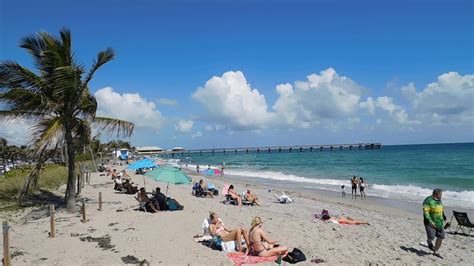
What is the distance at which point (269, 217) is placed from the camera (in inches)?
480

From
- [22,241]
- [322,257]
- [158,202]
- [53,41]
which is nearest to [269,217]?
[158,202]

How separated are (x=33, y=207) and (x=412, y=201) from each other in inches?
707

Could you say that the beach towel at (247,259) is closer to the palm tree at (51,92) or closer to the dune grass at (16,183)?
the palm tree at (51,92)

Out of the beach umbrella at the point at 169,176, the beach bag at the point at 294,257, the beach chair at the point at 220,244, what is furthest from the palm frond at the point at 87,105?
the beach bag at the point at 294,257

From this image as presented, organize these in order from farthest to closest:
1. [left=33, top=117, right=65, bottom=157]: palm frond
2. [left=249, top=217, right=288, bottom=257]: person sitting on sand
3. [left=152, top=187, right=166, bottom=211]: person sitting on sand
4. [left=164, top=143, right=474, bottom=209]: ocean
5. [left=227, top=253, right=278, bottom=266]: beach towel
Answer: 1. [left=164, top=143, right=474, bottom=209]: ocean
2. [left=152, top=187, right=166, bottom=211]: person sitting on sand
3. [left=33, top=117, right=65, bottom=157]: palm frond
4. [left=249, top=217, right=288, bottom=257]: person sitting on sand
5. [left=227, top=253, right=278, bottom=266]: beach towel

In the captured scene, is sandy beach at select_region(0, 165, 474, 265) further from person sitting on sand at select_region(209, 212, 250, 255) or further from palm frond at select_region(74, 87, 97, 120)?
palm frond at select_region(74, 87, 97, 120)

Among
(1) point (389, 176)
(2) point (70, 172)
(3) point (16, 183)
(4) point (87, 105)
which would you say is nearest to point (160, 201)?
(2) point (70, 172)

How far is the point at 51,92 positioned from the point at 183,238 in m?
6.72

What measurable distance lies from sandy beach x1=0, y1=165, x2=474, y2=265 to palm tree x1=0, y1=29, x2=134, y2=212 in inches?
83.4

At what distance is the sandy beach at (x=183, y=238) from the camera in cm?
733

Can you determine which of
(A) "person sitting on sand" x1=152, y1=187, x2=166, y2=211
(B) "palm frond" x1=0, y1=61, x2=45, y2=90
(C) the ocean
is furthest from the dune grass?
(C) the ocean

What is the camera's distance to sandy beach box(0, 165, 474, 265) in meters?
7.33

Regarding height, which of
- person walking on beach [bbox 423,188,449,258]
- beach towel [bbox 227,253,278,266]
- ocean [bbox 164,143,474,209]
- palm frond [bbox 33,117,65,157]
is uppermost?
palm frond [bbox 33,117,65,157]

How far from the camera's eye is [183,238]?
29.0ft
